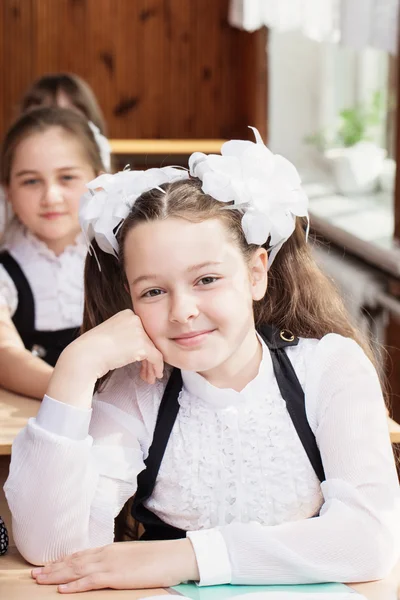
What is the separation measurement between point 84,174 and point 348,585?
170 centimetres

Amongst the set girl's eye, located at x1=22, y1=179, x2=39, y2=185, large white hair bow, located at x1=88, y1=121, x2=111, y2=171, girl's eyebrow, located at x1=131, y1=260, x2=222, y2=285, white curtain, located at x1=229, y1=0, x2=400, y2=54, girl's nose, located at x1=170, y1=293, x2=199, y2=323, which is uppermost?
white curtain, located at x1=229, y1=0, x2=400, y2=54

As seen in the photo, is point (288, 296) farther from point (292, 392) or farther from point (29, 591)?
point (29, 591)

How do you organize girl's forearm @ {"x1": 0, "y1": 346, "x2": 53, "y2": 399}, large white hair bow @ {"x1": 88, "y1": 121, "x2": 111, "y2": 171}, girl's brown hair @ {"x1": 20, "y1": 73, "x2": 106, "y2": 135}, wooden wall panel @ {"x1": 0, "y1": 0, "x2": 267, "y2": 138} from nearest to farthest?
1. girl's forearm @ {"x1": 0, "y1": 346, "x2": 53, "y2": 399}
2. large white hair bow @ {"x1": 88, "y1": 121, "x2": 111, "y2": 171}
3. girl's brown hair @ {"x1": 20, "y1": 73, "x2": 106, "y2": 135}
4. wooden wall panel @ {"x1": 0, "y1": 0, "x2": 267, "y2": 138}

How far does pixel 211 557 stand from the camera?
1.35 m

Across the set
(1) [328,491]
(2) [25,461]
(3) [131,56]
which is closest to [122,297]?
(2) [25,461]

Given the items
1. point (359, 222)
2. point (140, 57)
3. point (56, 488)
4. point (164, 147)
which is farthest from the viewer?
point (140, 57)

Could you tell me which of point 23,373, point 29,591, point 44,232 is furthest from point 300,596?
point 44,232

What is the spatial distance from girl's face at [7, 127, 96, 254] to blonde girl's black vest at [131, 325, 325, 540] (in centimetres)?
120

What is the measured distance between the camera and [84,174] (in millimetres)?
2811

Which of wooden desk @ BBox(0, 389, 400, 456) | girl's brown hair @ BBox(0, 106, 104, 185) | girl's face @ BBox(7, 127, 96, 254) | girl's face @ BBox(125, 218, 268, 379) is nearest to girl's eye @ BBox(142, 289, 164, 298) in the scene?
girl's face @ BBox(125, 218, 268, 379)

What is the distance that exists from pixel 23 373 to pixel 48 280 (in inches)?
23.9

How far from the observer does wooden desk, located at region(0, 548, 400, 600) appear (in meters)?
1.31

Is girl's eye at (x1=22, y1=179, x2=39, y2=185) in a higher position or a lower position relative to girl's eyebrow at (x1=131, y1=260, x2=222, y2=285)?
lower

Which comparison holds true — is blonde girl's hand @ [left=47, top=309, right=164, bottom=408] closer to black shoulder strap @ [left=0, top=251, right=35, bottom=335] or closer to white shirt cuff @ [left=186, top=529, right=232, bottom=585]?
white shirt cuff @ [left=186, top=529, right=232, bottom=585]
